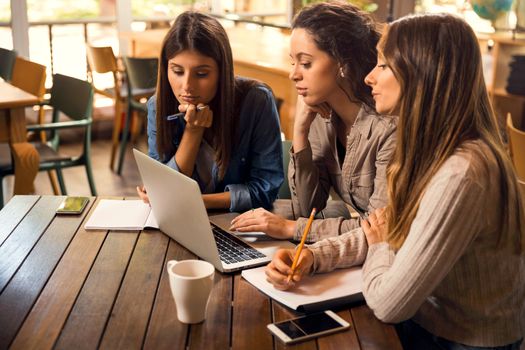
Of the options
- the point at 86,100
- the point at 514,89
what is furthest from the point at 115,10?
the point at 514,89

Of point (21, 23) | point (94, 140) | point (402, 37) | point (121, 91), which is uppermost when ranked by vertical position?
point (402, 37)

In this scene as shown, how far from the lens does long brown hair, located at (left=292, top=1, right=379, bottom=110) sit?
1766mm

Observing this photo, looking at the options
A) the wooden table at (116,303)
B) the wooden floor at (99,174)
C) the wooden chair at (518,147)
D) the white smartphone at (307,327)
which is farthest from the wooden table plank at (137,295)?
the wooden floor at (99,174)

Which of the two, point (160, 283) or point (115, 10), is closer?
point (160, 283)

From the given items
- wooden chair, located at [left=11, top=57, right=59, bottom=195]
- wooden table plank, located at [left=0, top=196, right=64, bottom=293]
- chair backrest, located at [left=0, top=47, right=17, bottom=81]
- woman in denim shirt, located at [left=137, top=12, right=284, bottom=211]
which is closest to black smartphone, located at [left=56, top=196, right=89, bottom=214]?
wooden table plank, located at [left=0, top=196, right=64, bottom=293]

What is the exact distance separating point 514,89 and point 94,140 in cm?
303

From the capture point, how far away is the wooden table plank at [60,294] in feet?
3.88

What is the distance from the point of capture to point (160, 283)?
1387mm

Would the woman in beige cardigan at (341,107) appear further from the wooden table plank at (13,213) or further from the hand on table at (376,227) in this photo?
the wooden table plank at (13,213)

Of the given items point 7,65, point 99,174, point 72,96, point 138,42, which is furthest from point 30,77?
point 138,42

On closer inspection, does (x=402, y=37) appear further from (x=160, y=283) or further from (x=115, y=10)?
(x=115, y=10)

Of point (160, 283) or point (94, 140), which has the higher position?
point (160, 283)

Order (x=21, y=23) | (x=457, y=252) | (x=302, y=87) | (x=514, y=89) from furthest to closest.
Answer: (x=21, y=23) → (x=514, y=89) → (x=302, y=87) → (x=457, y=252)

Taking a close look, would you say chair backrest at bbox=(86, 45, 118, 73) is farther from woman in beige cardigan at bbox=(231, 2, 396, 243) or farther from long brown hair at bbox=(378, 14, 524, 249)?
long brown hair at bbox=(378, 14, 524, 249)
